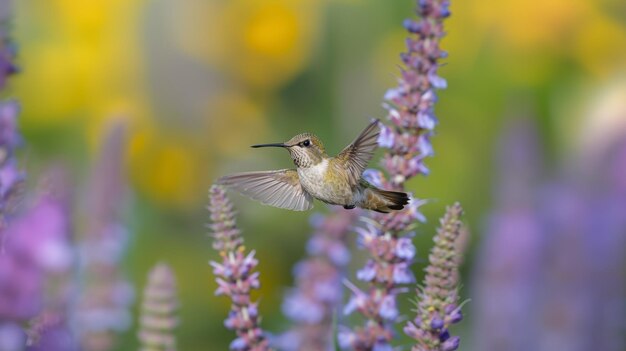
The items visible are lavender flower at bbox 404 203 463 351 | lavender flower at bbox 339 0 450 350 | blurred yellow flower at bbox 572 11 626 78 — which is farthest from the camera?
blurred yellow flower at bbox 572 11 626 78

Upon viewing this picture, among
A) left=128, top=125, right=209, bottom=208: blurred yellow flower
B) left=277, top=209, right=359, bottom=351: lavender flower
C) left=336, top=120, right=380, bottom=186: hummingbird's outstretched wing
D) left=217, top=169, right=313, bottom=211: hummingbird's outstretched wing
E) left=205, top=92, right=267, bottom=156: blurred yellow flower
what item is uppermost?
left=205, top=92, right=267, bottom=156: blurred yellow flower

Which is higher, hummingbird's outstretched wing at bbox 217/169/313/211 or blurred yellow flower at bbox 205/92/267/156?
blurred yellow flower at bbox 205/92/267/156

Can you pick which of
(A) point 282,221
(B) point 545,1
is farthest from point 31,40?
(B) point 545,1

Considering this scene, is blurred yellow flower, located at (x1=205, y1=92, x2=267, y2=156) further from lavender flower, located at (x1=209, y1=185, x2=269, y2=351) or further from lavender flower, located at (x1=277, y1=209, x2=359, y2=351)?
lavender flower, located at (x1=209, y1=185, x2=269, y2=351)

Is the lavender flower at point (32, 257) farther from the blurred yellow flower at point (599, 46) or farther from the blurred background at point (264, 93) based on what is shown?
the blurred yellow flower at point (599, 46)

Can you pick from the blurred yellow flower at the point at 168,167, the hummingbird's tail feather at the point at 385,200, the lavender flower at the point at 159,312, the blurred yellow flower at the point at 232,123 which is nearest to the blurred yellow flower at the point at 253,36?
the blurred yellow flower at the point at 232,123

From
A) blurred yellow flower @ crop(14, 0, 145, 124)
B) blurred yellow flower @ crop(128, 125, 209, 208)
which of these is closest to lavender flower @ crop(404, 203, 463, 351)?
blurred yellow flower @ crop(128, 125, 209, 208)

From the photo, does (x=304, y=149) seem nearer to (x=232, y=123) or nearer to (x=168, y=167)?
(x=168, y=167)
